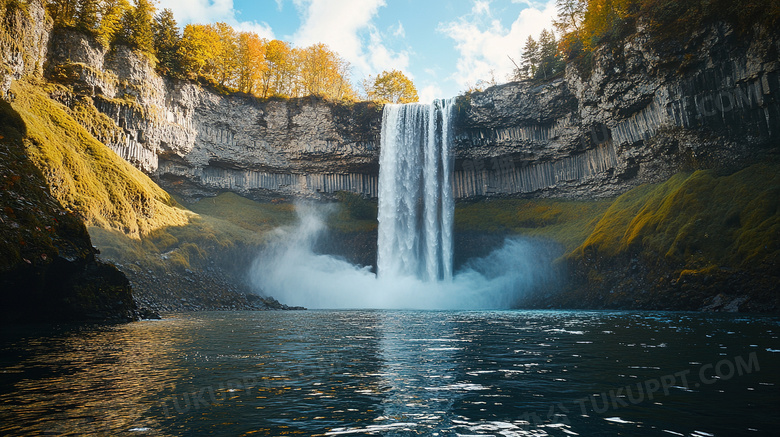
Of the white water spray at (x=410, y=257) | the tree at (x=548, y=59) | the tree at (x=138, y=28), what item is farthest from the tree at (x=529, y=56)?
the tree at (x=138, y=28)

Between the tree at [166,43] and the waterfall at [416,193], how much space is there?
89.3 feet

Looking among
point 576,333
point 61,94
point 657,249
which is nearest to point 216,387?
point 576,333

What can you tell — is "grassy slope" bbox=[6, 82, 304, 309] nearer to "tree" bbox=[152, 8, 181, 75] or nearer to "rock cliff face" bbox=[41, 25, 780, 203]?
"rock cliff face" bbox=[41, 25, 780, 203]

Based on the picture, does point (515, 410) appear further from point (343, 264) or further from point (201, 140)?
point (201, 140)

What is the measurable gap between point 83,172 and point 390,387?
36.8 m

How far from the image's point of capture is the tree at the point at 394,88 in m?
67.2

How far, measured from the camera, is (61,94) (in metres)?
40.0

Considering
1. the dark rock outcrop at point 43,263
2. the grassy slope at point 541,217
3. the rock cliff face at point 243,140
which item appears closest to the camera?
the dark rock outcrop at point 43,263

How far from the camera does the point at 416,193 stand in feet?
167

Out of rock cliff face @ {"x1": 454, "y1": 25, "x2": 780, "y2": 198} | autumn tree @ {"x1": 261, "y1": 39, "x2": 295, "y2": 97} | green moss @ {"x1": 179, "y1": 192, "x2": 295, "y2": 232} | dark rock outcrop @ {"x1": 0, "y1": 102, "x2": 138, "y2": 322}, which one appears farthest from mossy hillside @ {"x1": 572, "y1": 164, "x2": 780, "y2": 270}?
autumn tree @ {"x1": 261, "y1": 39, "x2": 295, "y2": 97}

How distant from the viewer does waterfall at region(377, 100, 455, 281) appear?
4766 centimetres

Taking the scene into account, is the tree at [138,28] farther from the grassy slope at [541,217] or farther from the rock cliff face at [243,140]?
the grassy slope at [541,217]

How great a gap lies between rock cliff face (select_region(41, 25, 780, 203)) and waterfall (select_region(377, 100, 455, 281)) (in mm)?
3347

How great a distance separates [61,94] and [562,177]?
54.3m
